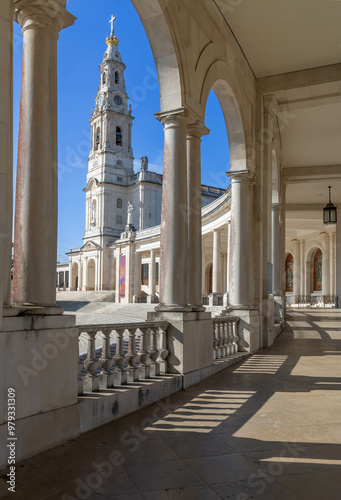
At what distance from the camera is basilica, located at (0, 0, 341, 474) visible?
15.7 feet

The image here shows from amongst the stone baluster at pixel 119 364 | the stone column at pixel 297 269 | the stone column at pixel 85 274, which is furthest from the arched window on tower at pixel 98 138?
the stone baluster at pixel 119 364

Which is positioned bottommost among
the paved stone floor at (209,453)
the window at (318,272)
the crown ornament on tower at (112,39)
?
the paved stone floor at (209,453)

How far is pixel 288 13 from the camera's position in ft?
34.7

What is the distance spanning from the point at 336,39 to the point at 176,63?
575 cm

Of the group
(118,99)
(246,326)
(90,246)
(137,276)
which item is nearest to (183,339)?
(246,326)

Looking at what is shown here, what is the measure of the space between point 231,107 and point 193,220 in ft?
15.9

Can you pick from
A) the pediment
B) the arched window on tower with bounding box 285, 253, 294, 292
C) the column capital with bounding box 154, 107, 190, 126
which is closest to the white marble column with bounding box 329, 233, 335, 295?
the arched window on tower with bounding box 285, 253, 294, 292

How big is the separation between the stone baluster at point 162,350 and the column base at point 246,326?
477 centimetres

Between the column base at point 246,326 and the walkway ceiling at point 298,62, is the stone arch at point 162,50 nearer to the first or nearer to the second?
the walkway ceiling at point 298,62

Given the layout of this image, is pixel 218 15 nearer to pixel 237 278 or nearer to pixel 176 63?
pixel 176 63

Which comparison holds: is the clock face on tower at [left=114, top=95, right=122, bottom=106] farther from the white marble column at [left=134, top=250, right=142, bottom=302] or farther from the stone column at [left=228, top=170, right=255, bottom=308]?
the stone column at [left=228, top=170, right=255, bottom=308]

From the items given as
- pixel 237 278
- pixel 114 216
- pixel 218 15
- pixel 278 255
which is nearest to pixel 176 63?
pixel 218 15

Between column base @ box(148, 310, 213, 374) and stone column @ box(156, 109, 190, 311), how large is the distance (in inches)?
6.4

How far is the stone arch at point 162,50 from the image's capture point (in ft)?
26.0
